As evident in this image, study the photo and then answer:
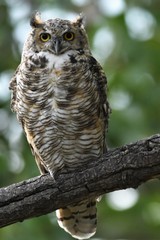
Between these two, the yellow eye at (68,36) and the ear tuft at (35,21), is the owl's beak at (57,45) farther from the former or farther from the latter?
the ear tuft at (35,21)

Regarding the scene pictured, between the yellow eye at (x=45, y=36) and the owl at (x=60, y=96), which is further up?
the yellow eye at (x=45, y=36)

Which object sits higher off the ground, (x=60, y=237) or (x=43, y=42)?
(x=43, y=42)

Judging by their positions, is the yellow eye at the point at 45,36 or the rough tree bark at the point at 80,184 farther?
the yellow eye at the point at 45,36

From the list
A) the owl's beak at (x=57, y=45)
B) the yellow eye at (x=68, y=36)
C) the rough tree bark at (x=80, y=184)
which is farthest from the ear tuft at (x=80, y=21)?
the rough tree bark at (x=80, y=184)

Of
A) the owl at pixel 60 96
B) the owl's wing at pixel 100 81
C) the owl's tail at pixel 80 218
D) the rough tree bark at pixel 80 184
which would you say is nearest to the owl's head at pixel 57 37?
the owl at pixel 60 96

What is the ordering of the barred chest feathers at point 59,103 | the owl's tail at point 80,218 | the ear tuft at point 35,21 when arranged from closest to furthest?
1. the barred chest feathers at point 59,103
2. the ear tuft at point 35,21
3. the owl's tail at point 80,218

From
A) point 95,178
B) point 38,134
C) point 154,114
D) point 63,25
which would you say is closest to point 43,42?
point 63,25

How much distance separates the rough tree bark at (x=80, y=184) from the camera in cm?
465

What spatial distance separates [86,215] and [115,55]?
2.04 meters

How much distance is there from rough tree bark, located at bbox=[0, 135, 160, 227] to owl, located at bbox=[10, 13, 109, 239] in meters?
0.20

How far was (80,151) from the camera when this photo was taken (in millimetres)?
5375

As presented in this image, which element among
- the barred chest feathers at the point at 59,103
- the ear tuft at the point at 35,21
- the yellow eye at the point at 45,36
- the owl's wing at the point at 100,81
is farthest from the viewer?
the ear tuft at the point at 35,21

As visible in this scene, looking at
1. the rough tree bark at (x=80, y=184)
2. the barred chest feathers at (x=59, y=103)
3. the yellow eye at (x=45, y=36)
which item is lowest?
the rough tree bark at (x=80, y=184)

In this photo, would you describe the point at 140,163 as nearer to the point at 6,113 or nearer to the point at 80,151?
the point at 80,151
